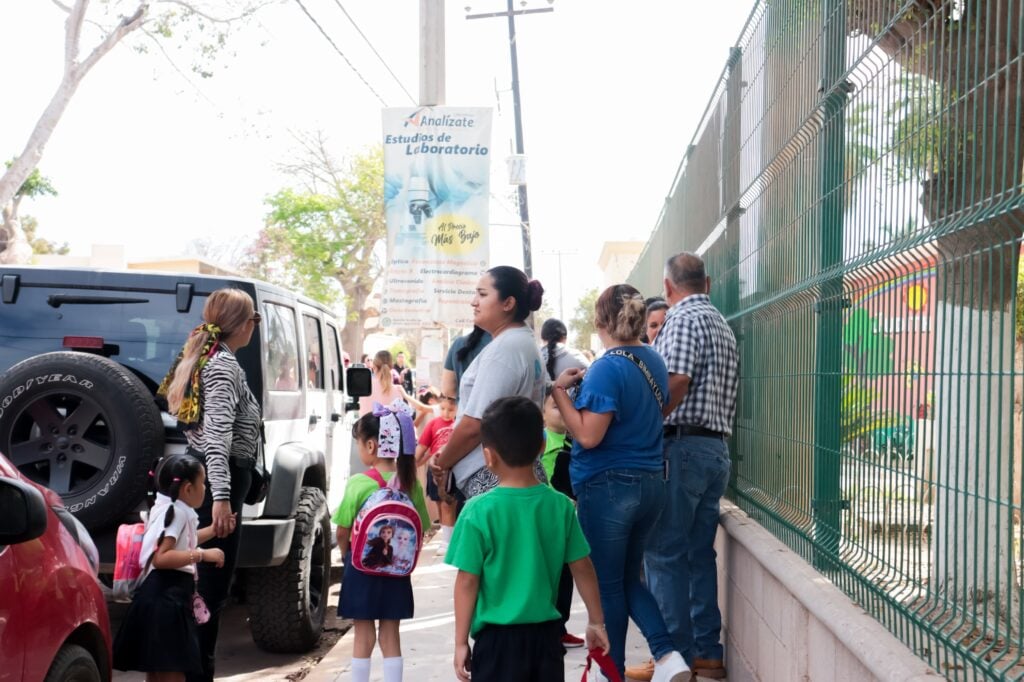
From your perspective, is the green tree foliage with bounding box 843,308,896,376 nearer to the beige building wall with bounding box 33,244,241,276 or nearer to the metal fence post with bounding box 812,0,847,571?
the metal fence post with bounding box 812,0,847,571

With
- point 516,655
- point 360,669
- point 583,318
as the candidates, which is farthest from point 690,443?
point 583,318

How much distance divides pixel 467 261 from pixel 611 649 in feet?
24.0

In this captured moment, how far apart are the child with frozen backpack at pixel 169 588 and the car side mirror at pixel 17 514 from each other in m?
1.69

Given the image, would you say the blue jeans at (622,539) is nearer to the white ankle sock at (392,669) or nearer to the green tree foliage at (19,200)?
the white ankle sock at (392,669)

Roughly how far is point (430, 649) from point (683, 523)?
198 cm

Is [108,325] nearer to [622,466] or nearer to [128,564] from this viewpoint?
[128,564]

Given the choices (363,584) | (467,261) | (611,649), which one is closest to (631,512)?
(611,649)

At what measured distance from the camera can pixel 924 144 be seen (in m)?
3.20

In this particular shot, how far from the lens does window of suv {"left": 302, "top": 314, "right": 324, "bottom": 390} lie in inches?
A: 324

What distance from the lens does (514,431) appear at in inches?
155

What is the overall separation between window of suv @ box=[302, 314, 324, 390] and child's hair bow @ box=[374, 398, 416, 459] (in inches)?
106

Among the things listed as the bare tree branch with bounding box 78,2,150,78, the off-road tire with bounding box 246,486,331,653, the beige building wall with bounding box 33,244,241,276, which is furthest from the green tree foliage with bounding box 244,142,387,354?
the off-road tire with bounding box 246,486,331,653

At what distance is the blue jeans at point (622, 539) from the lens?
511 cm

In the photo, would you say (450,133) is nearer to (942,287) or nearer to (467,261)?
(467,261)
